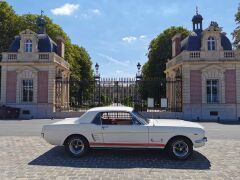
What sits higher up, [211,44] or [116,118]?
[211,44]

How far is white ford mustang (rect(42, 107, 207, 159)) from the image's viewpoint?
28.4 feet

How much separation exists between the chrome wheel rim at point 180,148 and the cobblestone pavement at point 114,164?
0.29 metres

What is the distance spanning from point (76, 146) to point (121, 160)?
57.1 inches

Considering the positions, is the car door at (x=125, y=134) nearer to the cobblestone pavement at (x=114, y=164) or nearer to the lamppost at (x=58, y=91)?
the cobblestone pavement at (x=114, y=164)

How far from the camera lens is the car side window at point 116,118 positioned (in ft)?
29.9

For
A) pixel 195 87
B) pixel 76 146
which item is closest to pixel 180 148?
pixel 76 146

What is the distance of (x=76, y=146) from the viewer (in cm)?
902

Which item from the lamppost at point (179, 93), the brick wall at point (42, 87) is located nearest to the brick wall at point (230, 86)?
the lamppost at point (179, 93)

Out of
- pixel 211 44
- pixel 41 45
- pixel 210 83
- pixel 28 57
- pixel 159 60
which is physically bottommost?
pixel 210 83

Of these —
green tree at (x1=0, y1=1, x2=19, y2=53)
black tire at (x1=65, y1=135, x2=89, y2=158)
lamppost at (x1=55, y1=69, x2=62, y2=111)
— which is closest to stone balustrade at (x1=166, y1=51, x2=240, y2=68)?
lamppost at (x1=55, y1=69, x2=62, y2=111)

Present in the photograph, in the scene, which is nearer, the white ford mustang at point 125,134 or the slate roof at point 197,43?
the white ford mustang at point 125,134

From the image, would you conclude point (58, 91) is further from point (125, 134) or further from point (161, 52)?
point (125, 134)

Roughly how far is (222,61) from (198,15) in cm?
1012

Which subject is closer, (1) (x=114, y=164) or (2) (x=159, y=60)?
(1) (x=114, y=164)
